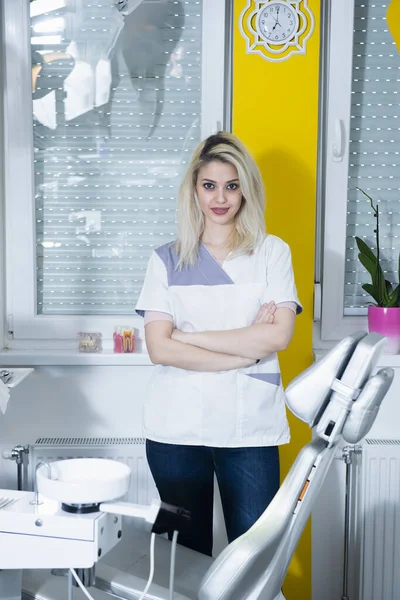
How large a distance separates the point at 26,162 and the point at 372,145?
3.99ft

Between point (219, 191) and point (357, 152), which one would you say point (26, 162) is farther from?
point (357, 152)

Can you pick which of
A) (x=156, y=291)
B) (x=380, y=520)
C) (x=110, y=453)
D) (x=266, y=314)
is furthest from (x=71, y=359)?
(x=380, y=520)

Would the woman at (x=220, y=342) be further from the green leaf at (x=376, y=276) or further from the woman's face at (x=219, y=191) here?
the green leaf at (x=376, y=276)

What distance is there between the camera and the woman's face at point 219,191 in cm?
183

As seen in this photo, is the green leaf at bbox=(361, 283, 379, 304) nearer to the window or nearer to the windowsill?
the window

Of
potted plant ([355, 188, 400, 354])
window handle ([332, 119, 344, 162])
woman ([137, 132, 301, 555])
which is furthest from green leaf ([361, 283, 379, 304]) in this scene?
woman ([137, 132, 301, 555])

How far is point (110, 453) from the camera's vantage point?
2238 mm

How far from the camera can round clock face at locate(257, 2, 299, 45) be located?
7.37ft

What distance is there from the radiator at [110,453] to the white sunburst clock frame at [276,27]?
136cm

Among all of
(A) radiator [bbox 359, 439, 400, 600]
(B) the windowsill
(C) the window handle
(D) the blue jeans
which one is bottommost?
(A) radiator [bbox 359, 439, 400, 600]

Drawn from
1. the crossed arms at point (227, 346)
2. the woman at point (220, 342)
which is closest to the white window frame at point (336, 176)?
the woman at point (220, 342)

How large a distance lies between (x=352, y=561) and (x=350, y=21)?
1846mm

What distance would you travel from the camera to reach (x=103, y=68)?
235cm

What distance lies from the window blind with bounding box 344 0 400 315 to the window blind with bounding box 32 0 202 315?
572mm
